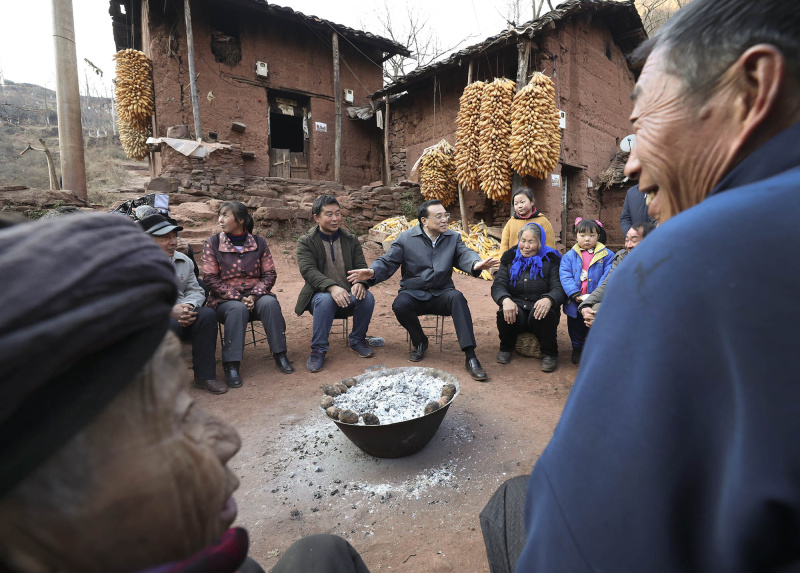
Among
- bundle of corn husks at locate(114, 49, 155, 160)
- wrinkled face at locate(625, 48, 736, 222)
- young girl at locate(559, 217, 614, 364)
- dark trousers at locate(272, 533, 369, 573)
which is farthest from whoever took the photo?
bundle of corn husks at locate(114, 49, 155, 160)

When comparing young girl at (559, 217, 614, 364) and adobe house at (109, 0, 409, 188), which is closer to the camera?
young girl at (559, 217, 614, 364)

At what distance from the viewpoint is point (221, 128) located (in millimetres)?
10609

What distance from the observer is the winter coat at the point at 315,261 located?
15.5 ft

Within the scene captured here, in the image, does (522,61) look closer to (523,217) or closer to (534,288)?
(523,217)

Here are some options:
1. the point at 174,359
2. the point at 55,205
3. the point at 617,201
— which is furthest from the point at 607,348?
the point at 617,201

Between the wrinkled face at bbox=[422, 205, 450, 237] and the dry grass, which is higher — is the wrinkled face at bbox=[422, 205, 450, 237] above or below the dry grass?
below

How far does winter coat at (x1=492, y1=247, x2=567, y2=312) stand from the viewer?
14.3ft

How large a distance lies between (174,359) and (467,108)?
29.7ft

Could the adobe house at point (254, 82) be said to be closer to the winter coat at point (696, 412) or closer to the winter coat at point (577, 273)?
the winter coat at point (577, 273)

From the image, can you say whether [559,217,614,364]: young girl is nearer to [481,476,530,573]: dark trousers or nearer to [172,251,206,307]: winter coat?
[481,476,530,573]: dark trousers

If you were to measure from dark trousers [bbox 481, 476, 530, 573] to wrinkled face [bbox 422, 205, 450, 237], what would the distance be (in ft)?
11.9

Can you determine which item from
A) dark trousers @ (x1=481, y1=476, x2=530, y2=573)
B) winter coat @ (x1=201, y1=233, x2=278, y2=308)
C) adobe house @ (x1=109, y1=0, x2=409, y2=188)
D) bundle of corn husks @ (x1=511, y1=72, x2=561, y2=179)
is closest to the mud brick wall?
bundle of corn husks @ (x1=511, y1=72, x2=561, y2=179)

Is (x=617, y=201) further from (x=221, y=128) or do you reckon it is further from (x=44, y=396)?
(x=44, y=396)

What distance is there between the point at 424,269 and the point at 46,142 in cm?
2195
